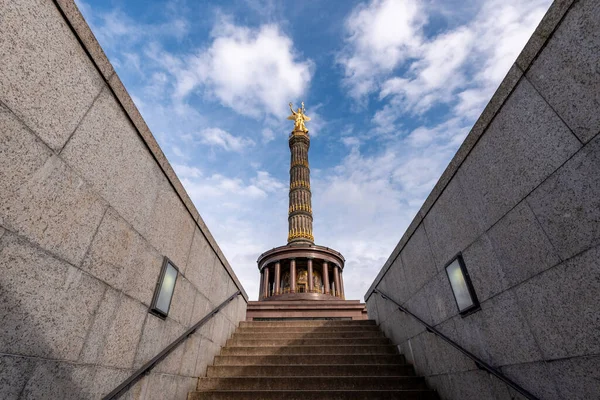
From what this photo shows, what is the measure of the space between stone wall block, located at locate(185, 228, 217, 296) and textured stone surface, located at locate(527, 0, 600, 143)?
4717mm

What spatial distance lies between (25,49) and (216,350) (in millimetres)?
5578

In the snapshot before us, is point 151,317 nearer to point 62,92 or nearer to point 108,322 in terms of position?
point 108,322

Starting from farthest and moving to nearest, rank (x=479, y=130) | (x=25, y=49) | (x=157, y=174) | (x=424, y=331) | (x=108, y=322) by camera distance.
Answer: (x=424, y=331)
(x=157, y=174)
(x=479, y=130)
(x=108, y=322)
(x=25, y=49)

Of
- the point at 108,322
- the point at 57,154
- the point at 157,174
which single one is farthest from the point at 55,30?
the point at 108,322

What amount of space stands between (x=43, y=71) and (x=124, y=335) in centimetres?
244

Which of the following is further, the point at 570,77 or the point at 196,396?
the point at 196,396

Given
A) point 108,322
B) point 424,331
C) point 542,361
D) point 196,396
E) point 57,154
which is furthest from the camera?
point 424,331

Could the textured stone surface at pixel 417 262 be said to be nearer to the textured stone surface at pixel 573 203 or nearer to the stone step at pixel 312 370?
the stone step at pixel 312 370

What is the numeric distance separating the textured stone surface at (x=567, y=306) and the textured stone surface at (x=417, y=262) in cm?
182

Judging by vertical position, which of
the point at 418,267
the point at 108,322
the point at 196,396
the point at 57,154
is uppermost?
the point at 418,267

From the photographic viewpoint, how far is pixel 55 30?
2.30 m

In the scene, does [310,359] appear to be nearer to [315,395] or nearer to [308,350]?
[308,350]

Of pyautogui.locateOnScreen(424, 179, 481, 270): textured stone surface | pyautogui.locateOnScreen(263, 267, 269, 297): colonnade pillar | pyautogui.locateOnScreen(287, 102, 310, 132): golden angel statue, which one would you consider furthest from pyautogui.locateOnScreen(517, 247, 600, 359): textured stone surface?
pyautogui.locateOnScreen(287, 102, 310, 132): golden angel statue

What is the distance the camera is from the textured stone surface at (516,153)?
2.47m
